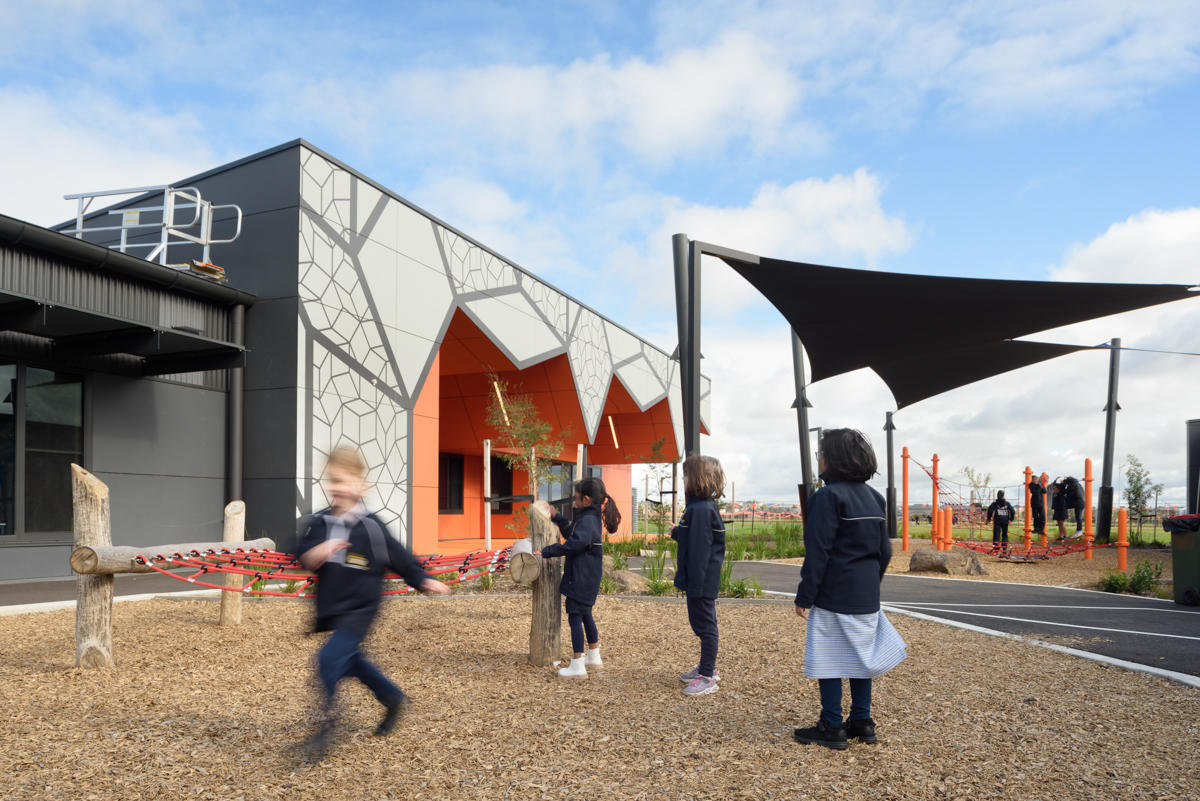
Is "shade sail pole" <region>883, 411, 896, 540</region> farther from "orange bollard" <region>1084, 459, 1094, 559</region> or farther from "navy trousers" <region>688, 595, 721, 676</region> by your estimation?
"navy trousers" <region>688, 595, 721, 676</region>

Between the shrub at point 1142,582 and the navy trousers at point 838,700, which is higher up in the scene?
the navy trousers at point 838,700

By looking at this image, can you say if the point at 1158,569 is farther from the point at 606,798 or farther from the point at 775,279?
the point at 606,798

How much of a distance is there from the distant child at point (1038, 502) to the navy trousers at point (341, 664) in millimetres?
16512

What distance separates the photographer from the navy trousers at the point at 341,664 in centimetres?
304

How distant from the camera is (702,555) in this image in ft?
13.6

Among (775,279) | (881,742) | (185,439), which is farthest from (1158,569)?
(185,439)

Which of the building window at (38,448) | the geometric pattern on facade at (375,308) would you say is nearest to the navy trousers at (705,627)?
the geometric pattern on facade at (375,308)

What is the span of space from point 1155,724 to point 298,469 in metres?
10.3

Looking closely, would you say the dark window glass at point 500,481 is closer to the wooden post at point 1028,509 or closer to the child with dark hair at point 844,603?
the wooden post at point 1028,509

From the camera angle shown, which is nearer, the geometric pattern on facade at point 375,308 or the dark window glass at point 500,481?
the geometric pattern on facade at point 375,308

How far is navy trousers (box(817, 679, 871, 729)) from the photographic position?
3.32 meters

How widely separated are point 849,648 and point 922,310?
16.6 feet

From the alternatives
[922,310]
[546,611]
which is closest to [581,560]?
[546,611]

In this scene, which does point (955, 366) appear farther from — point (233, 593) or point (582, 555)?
point (233, 593)
